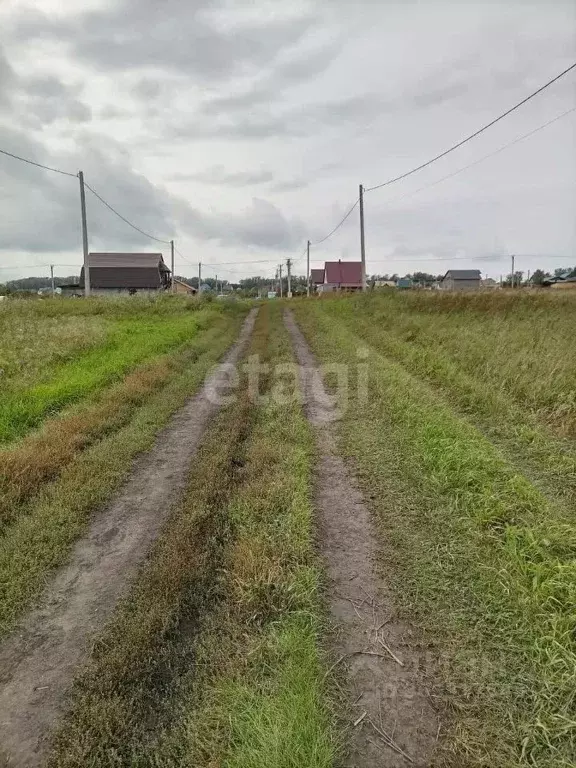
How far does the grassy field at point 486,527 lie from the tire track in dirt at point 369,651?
125 mm

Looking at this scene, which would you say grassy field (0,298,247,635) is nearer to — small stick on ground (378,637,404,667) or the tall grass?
small stick on ground (378,637,404,667)

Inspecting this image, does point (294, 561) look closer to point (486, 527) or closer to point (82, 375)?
point (486, 527)

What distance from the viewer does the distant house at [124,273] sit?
55.0 m

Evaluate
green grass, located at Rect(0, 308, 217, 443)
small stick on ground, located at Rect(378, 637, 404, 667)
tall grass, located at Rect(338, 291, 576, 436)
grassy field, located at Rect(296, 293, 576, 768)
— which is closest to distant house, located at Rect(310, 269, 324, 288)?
tall grass, located at Rect(338, 291, 576, 436)

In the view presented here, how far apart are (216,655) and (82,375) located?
27.0 feet

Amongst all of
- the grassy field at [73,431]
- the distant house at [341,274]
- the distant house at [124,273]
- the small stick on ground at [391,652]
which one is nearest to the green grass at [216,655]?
the small stick on ground at [391,652]

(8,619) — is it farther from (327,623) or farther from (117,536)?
(327,623)

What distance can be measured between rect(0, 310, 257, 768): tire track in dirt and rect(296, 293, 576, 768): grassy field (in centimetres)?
197

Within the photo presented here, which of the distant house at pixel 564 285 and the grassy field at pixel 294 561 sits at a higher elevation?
the distant house at pixel 564 285

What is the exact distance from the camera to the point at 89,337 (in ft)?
46.5

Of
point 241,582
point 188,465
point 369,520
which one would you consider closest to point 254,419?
point 188,465

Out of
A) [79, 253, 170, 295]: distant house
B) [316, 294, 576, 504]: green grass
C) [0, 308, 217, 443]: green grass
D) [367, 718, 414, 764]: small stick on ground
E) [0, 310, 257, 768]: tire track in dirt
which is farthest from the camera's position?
[79, 253, 170, 295]: distant house

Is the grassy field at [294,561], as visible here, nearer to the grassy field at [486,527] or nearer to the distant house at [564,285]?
the grassy field at [486,527]

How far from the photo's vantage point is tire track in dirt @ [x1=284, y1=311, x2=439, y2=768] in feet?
7.34
